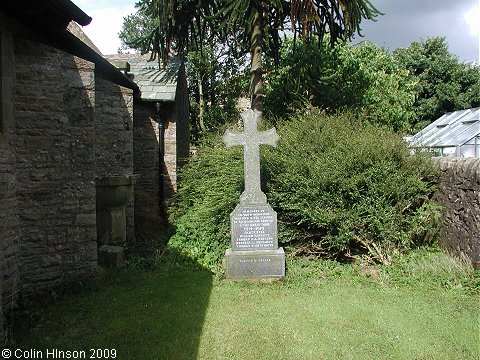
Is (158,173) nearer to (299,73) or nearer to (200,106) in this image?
(299,73)

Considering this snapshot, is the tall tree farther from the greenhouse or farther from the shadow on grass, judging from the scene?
the greenhouse

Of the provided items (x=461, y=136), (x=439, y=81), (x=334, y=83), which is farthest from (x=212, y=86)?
(x=439, y=81)

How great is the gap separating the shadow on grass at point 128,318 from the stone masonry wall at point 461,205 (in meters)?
4.01

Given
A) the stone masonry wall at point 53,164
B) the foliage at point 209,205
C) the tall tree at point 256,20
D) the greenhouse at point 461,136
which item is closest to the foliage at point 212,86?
the tall tree at point 256,20

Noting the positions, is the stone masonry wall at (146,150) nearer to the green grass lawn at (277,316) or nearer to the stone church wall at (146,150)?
the stone church wall at (146,150)

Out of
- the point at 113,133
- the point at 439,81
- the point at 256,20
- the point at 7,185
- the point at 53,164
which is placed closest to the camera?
the point at 7,185

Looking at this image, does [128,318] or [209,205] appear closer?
[128,318]

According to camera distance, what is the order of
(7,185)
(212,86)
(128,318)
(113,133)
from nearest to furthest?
1. (128,318)
2. (7,185)
3. (113,133)
4. (212,86)

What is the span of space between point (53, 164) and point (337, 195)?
4.67m

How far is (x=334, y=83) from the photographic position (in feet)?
49.3

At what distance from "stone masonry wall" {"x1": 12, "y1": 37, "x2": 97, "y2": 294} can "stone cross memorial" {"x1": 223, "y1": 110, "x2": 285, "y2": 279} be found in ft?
7.21

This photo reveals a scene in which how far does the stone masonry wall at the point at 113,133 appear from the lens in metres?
8.97

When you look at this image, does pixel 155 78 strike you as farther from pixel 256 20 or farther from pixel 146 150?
pixel 256 20

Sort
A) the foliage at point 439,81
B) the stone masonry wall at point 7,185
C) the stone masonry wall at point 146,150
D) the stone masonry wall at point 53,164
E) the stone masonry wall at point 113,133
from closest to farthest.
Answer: the stone masonry wall at point 7,185
the stone masonry wall at point 53,164
the stone masonry wall at point 113,133
the stone masonry wall at point 146,150
the foliage at point 439,81
